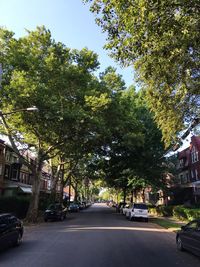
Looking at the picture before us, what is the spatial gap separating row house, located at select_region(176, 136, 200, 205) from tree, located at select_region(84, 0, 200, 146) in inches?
1276

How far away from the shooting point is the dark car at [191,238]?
1119cm

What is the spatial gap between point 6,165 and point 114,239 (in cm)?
3369

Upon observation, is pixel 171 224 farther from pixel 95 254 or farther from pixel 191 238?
pixel 95 254

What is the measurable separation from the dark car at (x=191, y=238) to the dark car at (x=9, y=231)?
6468 millimetres

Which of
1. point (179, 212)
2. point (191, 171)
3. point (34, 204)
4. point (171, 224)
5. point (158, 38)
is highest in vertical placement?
point (191, 171)

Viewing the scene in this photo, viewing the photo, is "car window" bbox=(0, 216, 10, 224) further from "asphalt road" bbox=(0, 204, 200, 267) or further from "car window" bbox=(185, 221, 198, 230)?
"car window" bbox=(185, 221, 198, 230)

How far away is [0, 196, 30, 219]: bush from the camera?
3294cm

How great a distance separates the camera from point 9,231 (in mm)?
12586

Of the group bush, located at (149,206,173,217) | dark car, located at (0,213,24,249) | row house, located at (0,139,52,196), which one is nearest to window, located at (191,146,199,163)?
bush, located at (149,206,173,217)

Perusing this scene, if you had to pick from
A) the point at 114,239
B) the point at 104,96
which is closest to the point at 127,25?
the point at 114,239

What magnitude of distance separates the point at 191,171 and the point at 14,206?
28.0 meters

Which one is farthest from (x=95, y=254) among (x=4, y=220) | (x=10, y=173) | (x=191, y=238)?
(x=10, y=173)

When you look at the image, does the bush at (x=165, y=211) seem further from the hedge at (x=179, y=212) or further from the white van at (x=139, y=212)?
the white van at (x=139, y=212)

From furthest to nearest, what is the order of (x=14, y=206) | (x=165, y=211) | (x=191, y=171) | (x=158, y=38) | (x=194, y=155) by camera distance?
(x=191, y=171)
(x=194, y=155)
(x=165, y=211)
(x=14, y=206)
(x=158, y=38)
